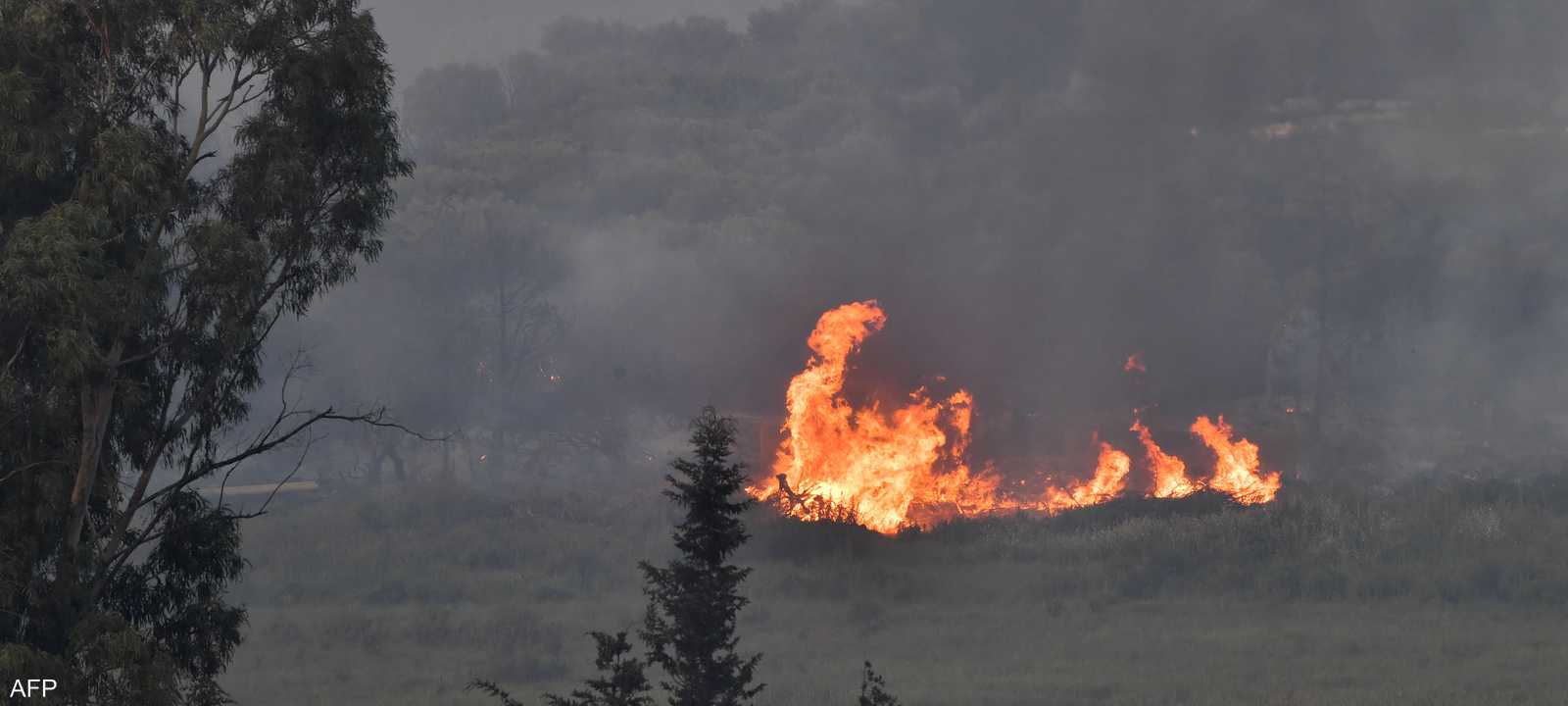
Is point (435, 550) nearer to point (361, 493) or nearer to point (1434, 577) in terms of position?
point (361, 493)

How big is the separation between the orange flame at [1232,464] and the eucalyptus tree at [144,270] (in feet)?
109

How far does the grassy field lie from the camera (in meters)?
31.7

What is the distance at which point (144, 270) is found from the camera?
742 inches

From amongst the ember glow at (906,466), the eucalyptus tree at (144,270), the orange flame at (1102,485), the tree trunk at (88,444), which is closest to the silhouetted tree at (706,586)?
the eucalyptus tree at (144,270)

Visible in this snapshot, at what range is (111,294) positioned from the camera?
1827cm

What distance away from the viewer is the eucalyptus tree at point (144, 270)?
17734mm

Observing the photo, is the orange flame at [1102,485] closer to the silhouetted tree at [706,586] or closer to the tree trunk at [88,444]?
the silhouetted tree at [706,586]

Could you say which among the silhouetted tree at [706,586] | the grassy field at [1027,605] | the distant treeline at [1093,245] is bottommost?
the silhouetted tree at [706,586]

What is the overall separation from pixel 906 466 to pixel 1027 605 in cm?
1104

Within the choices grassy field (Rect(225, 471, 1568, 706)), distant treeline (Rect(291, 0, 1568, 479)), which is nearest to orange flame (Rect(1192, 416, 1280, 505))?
grassy field (Rect(225, 471, 1568, 706))

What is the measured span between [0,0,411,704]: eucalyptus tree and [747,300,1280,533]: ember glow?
84.4ft

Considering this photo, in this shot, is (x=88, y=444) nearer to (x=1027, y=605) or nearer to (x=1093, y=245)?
(x=1027, y=605)

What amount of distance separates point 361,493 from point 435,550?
14.7 meters

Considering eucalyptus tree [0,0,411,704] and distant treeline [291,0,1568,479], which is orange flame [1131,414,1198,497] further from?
eucalyptus tree [0,0,411,704]
